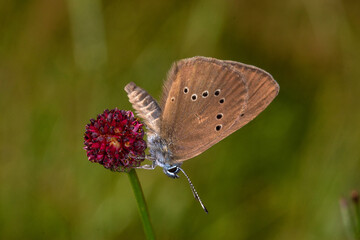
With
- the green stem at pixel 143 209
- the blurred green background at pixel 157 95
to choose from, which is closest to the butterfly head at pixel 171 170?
the green stem at pixel 143 209

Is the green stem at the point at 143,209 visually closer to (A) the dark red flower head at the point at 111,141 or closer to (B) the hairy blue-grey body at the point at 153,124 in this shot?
(A) the dark red flower head at the point at 111,141

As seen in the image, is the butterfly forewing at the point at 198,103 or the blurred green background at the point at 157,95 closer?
the butterfly forewing at the point at 198,103

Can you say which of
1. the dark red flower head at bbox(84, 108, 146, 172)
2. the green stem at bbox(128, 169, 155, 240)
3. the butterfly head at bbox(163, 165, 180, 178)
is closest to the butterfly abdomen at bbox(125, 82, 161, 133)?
the butterfly head at bbox(163, 165, 180, 178)

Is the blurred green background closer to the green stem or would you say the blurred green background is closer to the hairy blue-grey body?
the hairy blue-grey body

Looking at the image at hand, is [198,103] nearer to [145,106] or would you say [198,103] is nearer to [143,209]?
[145,106]
